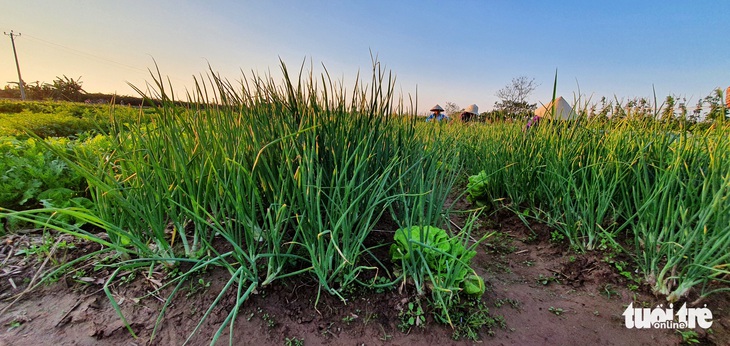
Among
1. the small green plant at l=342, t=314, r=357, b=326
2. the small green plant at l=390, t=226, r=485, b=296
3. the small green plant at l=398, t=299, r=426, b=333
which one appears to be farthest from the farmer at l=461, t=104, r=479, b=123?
the small green plant at l=342, t=314, r=357, b=326

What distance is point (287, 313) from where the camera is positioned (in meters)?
1.02

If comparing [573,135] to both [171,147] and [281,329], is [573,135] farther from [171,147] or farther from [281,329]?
[171,147]

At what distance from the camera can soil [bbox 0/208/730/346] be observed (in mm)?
940

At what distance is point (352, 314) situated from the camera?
103 centimetres

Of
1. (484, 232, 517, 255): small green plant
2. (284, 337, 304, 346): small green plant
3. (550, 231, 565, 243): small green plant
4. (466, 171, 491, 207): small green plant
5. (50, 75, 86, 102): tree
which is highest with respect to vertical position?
(50, 75, 86, 102): tree

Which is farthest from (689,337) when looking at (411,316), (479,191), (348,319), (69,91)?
(69,91)

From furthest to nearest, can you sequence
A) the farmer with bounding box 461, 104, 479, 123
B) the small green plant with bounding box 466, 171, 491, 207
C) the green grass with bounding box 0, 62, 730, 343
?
the farmer with bounding box 461, 104, 479, 123
the small green plant with bounding box 466, 171, 491, 207
the green grass with bounding box 0, 62, 730, 343

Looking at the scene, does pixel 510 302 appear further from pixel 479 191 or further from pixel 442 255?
pixel 479 191

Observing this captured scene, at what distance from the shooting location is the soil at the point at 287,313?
3.09 feet

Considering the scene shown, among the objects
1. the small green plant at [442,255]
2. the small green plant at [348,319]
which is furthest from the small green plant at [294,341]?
the small green plant at [442,255]

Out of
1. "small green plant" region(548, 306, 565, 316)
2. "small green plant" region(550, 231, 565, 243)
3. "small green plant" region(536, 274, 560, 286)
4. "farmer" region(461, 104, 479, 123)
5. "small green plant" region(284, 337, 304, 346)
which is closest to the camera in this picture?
"small green plant" region(284, 337, 304, 346)

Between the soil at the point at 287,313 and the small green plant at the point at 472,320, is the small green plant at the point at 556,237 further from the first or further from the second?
the small green plant at the point at 472,320

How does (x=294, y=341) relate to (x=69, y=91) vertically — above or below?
below

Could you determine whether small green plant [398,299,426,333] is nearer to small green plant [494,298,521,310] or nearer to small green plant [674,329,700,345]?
small green plant [494,298,521,310]
